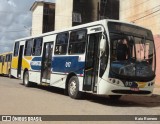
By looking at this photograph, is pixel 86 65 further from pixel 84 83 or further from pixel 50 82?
pixel 50 82

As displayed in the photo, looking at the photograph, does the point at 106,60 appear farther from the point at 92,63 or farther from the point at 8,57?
the point at 8,57

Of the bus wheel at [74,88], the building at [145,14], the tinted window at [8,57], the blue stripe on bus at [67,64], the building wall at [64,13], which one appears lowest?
the bus wheel at [74,88]

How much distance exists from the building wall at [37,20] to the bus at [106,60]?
48179 millimetres

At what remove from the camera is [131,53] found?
14094mm

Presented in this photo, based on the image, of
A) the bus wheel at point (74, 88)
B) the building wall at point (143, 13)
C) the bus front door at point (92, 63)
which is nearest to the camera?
the bus front door at point (92, 63)

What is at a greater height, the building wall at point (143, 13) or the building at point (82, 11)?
the building at point (82, 11)

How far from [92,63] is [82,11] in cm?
4033

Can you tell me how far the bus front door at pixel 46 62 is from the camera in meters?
19.0

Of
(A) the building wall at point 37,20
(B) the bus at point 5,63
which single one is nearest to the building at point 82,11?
(A) the building wall at point 37,20

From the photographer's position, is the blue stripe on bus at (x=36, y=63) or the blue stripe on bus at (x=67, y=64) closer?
the blue stripe on bus at (x=67, y=64)

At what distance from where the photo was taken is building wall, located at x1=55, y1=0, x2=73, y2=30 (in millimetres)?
54000

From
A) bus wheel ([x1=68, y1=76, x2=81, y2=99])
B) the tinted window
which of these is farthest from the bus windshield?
the tinted window

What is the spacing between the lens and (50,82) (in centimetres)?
1850

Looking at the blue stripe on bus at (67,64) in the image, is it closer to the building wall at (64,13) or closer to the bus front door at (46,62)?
the bus front door at (46,62)
